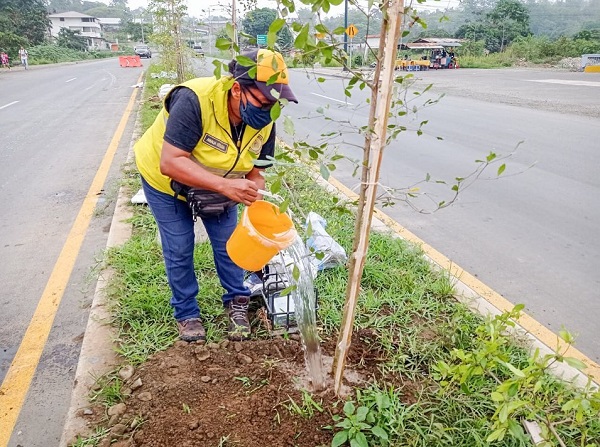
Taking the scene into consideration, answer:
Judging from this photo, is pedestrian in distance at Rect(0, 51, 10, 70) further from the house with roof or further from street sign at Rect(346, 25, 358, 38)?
the house with roof

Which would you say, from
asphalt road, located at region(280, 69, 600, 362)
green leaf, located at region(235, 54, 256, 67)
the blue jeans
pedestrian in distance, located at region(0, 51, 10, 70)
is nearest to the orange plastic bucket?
asphalt road, located at region(280, 69, 600, 362)

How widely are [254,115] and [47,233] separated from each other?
304 centimetres

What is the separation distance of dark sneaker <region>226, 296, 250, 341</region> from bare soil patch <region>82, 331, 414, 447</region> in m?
0.06

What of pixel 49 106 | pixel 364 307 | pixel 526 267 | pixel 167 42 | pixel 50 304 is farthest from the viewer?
pixel 49 106

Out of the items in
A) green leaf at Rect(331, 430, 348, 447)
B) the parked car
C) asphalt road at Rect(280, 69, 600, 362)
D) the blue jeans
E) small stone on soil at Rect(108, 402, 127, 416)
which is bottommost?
the parked car

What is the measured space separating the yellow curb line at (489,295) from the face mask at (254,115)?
1205 millimetres

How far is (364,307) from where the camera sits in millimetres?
2746

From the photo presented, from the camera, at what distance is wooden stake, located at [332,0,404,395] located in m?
1.45

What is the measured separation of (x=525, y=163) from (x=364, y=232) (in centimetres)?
562

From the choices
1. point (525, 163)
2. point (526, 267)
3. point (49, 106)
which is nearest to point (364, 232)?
point (526, 267)

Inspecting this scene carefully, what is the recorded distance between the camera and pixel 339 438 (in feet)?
5.91

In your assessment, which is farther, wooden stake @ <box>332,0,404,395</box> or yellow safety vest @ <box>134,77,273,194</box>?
yellow safety vest @ <box>134,77,273,194</box>

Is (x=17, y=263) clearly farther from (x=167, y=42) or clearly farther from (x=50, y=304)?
(x=167, y=42)

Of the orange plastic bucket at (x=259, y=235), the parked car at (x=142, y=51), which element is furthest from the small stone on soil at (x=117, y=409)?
the parked car at (x=142, y=51)
